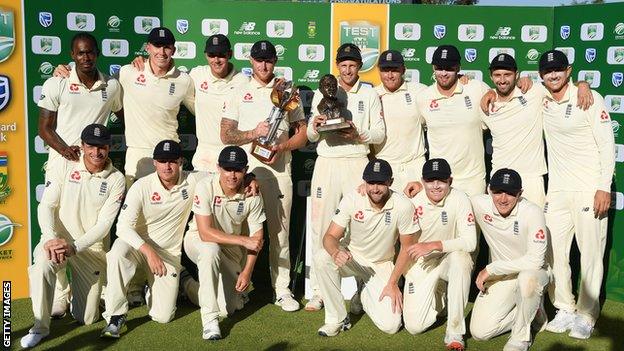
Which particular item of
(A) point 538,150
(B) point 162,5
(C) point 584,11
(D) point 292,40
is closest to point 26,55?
(B) point 162,5

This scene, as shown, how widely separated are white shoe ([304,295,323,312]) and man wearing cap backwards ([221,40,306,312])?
116 millimetres

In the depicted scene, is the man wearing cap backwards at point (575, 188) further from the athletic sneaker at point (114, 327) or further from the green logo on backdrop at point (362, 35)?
the athletic sneaker at point (114, 327)

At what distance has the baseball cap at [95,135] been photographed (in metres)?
6.58

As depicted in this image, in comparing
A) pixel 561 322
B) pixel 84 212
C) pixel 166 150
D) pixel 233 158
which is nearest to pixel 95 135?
pixel 166 150

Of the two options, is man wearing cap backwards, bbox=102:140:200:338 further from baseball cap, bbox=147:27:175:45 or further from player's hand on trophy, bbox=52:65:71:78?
player's hand on trophy, bbox=52:65:71:78

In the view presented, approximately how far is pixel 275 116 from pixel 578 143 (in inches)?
109

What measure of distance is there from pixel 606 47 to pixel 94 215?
525cm

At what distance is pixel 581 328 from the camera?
6.66 m

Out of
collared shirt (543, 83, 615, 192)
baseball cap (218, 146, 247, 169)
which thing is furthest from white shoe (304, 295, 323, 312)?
collared shirt (543, 83, 615, 192)

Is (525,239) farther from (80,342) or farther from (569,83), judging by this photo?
(80,342)

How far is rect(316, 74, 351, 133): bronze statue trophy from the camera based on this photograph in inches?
271

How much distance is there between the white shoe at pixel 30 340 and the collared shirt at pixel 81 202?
86cm

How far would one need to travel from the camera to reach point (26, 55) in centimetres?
752

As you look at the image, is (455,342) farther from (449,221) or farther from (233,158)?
(233,158)
